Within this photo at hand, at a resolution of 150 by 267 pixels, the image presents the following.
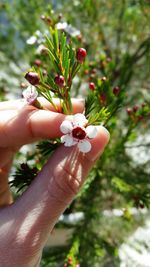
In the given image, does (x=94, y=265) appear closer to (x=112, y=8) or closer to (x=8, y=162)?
(x=8, y=162)

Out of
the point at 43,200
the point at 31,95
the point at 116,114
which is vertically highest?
the point at 31,95

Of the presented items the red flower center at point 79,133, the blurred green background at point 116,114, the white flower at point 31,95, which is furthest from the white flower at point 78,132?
the blurred green background at point 116,114

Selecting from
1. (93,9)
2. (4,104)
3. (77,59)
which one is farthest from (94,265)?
(93,9)

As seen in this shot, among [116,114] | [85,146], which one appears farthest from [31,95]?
[116,114]

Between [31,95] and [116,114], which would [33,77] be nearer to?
[31,95]

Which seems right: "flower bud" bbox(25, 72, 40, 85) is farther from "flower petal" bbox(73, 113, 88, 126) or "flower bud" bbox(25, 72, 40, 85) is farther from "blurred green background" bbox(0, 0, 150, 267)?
"blurred green background" bbox(0, 0, 150, 267)

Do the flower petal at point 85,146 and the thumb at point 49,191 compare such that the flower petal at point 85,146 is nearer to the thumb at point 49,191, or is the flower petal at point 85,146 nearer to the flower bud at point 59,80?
the thumb at point 49,191
